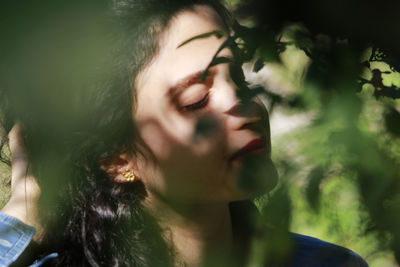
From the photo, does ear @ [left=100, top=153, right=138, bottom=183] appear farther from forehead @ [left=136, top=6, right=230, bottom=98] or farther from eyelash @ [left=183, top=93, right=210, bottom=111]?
eyelash @ [left=183, top=93, right=210, bottom=111]

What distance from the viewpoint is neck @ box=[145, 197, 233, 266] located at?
1.69 m

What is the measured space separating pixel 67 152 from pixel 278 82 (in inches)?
46.1

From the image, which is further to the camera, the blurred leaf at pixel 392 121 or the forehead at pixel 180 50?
the forehead at pixel 180 50

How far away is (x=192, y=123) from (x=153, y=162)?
0.36m

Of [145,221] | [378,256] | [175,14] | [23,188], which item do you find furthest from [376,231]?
[23,188]

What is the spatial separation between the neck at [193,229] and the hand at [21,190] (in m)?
0.52

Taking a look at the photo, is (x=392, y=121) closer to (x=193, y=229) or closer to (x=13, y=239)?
(x=193, y=229)

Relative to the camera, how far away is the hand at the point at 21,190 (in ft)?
6.18

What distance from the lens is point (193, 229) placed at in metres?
1.73

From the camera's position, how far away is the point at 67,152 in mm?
1692

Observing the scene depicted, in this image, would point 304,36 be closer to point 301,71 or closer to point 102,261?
point 301,71

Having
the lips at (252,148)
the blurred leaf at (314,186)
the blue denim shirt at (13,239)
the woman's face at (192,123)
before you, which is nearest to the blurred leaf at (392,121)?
the blurred leaf at (314,186)

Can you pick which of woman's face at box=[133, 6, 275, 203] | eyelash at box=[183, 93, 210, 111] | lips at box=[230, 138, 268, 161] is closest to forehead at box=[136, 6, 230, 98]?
woman's face at box=[133, 6, 275, 203]

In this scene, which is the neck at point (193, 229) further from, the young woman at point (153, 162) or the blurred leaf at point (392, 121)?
the blurred leaf at point (392, 121)
